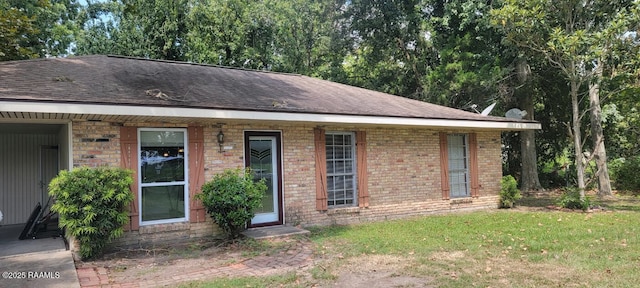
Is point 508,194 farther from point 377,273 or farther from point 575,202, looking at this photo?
point 377,273

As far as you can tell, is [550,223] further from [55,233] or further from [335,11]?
[335,11]

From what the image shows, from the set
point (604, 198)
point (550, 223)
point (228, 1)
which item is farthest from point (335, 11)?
point (550, 223)

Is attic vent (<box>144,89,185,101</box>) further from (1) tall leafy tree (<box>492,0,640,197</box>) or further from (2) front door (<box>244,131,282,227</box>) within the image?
(1) tall leafy tree (<box>492,0,640,197</box>)

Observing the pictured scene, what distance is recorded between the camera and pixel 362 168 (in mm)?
9867

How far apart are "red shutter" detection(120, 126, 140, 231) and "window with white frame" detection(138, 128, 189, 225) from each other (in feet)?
0.39

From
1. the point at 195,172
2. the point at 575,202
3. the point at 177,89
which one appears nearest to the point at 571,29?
the point at 575,202

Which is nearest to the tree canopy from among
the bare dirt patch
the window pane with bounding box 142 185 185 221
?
the window pane with bounding box 142 185 185 221

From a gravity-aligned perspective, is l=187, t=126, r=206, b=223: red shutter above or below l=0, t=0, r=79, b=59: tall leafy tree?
below

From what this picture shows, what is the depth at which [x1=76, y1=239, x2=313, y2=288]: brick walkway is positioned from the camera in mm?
5207

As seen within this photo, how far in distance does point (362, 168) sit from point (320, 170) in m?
1.15

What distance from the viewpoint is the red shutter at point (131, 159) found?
23.5 feet

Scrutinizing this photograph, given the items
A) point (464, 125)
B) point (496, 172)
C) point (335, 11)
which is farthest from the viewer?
point (335, 11)

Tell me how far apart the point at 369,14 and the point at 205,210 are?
574 inches

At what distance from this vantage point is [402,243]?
23.8 ft
